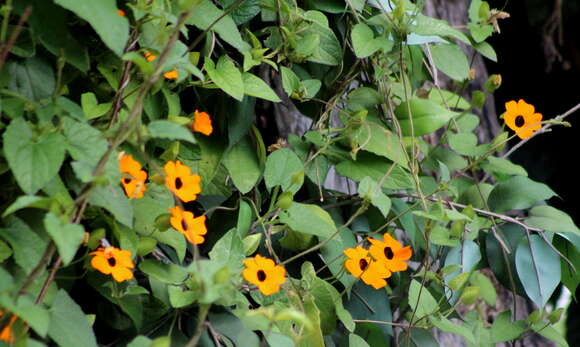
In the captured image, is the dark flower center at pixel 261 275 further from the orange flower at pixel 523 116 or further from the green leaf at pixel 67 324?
the orange flower at pixel 523 116

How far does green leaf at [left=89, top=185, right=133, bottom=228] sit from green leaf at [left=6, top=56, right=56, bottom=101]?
17 centimetres

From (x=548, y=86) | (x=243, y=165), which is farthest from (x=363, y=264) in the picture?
(x=548, y=86)

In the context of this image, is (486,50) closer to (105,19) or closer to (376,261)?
(376,261)

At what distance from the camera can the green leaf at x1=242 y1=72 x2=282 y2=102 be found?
1.03 m

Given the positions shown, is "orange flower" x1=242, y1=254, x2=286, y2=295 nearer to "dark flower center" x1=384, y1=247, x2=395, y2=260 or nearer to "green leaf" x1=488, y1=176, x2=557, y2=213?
"dark flower center" x1=384, y1=247, x2=395, y2=260

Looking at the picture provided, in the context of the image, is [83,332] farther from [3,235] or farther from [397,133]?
[397,133]

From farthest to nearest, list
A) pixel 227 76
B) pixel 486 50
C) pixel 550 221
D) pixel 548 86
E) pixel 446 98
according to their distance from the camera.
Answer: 1. pixel 548 86
2. pixel 446 98
3. pixel 486 50
4. pixel 550 221
5. pixel 227 76

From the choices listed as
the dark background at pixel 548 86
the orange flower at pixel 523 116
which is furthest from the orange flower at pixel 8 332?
the dark background at pixel 548 86

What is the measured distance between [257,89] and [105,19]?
0.32m

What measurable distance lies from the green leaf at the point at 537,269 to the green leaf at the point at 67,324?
0.70 m

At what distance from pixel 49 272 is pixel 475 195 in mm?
793

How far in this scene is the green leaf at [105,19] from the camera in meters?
0.74

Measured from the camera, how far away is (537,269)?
3.87 feet

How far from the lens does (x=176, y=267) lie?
2.98 ft
